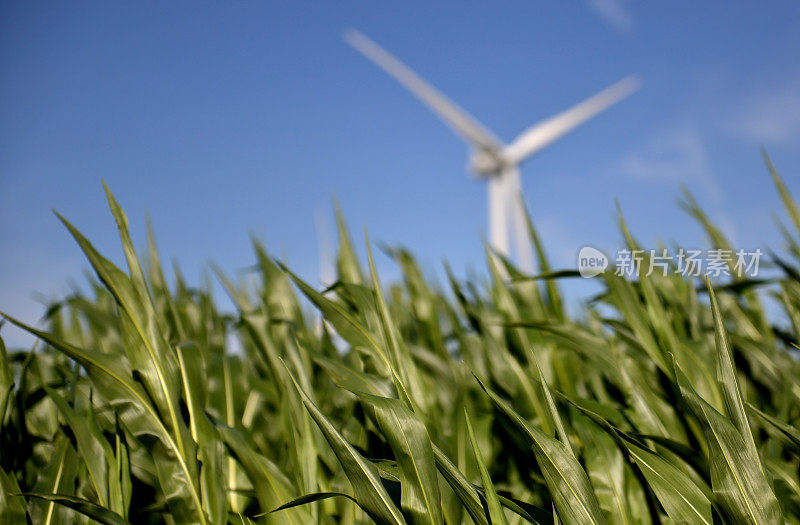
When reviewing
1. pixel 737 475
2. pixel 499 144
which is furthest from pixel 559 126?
pixel 737 475

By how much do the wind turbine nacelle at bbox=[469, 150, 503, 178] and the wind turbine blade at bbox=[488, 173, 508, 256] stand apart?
0.39 feet

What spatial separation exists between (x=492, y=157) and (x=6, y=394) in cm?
720

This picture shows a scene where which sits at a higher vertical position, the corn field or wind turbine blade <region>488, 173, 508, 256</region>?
wind turbine blade <region>488, 173, 508, 256</region>

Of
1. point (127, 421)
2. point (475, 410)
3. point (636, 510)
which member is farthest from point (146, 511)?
point (636, 510)

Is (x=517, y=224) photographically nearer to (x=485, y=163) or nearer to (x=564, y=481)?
(x=485, y=163)

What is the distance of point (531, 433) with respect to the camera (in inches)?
19.7

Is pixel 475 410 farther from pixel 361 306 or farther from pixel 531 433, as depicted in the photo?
pixel 531 433

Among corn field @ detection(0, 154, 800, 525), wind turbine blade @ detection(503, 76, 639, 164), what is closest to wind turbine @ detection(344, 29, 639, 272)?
wind turbine blade @ detection(503, 76, 639, 164)

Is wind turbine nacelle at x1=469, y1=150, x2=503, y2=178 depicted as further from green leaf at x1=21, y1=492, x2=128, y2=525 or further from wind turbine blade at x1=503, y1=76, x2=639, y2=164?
green leaf at x1=21, y1=492, x2=128, y2=525

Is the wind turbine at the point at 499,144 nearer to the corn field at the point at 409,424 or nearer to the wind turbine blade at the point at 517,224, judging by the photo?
the wind turbine blade at the point at 517,224

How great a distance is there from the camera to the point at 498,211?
761cm

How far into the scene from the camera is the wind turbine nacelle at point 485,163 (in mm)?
7591

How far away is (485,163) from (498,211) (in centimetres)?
70

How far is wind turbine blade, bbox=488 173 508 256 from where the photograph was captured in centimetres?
714
